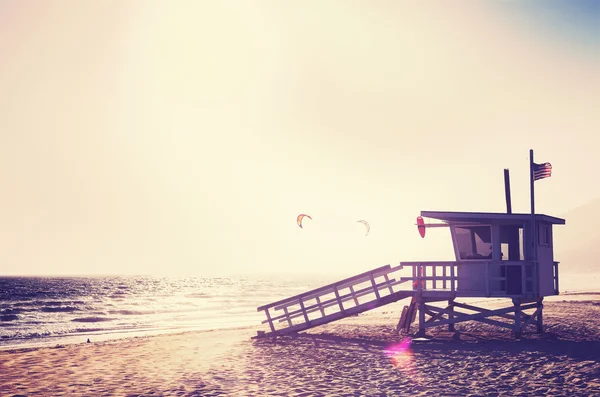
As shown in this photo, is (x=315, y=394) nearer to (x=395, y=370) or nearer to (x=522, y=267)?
(x=395, y=370)

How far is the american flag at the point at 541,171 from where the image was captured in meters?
20.0

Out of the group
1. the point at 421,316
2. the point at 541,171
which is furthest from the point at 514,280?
the point at 541,171

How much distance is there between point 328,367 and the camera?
→ 48.2 feet

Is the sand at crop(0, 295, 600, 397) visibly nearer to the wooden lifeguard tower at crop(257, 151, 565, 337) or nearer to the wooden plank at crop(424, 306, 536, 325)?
the wooden plank at crop(424, 306, 536, 325)

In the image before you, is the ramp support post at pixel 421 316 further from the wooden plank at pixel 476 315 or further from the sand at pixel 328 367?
the sand at pixel 328 367

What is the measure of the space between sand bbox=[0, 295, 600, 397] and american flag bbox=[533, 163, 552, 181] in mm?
5614

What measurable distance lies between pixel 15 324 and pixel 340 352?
1511 inches

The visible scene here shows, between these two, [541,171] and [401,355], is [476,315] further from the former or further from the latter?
[541,171]

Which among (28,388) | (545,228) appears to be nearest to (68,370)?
(28,388)

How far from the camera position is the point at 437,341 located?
18.9 metres

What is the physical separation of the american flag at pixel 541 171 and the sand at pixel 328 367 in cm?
561

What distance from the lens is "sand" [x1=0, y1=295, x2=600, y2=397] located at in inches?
478

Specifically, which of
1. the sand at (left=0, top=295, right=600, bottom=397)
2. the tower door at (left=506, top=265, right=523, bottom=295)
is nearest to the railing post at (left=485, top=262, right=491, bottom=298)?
the tower door at (left=506, top=265, right=523, bottom=295)

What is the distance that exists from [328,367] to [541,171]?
11118mm
